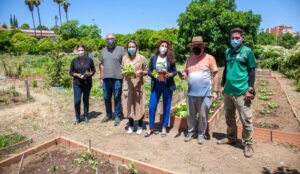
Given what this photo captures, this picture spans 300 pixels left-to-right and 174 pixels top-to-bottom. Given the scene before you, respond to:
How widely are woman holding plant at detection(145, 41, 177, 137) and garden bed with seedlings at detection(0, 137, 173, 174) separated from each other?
1340 millimetres

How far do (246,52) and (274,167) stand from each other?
1793 millimetres

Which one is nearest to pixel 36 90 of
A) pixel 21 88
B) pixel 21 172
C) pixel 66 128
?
pixel 21 88

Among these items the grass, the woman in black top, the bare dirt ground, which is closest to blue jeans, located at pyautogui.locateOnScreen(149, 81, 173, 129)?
the bare dirt ground

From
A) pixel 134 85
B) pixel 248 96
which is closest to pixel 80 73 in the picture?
pixel 134 85

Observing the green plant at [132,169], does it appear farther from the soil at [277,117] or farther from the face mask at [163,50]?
the soil at [277,117]

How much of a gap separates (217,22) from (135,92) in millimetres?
17537

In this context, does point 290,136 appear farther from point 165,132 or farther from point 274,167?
point 165,132

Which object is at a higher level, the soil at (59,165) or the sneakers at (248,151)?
the sneakers at (248,151)

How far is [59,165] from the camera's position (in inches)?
151

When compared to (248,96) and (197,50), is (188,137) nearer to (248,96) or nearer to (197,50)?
(248,96)

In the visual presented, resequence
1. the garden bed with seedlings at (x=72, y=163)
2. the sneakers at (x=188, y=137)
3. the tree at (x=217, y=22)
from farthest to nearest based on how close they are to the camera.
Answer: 1. the tree at (x=217, y=22)
2. the sneakers at (x=188, y=137)
3. the garden bed with seedlings at (x=72, y=163)

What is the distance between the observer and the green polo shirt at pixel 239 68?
151 inches

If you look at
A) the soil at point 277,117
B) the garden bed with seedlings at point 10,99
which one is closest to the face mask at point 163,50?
the soil at point 277,117

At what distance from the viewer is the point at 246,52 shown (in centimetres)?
382
